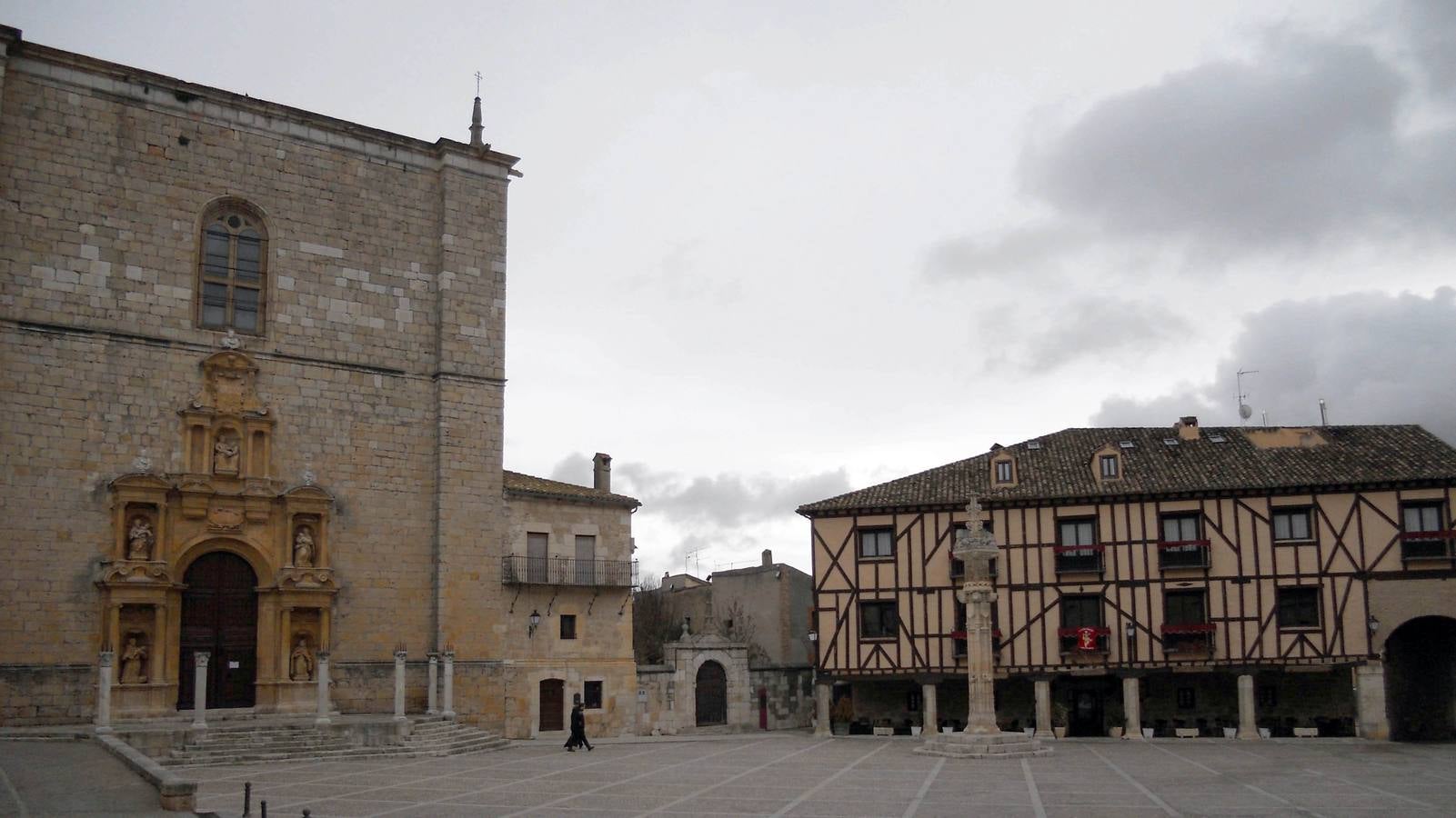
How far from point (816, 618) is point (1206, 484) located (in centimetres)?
1008

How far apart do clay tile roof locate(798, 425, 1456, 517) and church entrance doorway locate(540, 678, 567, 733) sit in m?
7.95

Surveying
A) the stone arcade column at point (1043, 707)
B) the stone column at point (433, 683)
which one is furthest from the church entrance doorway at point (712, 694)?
the stone column at point (433, 683)

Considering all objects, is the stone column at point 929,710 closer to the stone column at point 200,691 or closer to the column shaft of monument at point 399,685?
the column shaft of monument at point 399,685

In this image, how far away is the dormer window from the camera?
31.7m

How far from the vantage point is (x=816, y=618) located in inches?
1284

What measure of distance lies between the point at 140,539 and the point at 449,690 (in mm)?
6211

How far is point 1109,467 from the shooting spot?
31.8 m

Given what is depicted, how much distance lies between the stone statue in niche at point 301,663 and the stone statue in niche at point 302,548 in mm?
1369

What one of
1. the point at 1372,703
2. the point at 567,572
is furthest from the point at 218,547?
the point at 1372,703

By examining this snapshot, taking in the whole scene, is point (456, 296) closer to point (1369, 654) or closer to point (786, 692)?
point (786, 692)

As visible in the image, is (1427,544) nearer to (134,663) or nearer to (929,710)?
(929,710)

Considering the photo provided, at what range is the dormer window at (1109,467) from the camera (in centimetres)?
3170

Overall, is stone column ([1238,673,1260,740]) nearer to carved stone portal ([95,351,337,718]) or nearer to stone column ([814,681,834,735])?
stone column ([814,681,834,735])

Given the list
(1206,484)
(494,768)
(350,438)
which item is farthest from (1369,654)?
(350,438)
